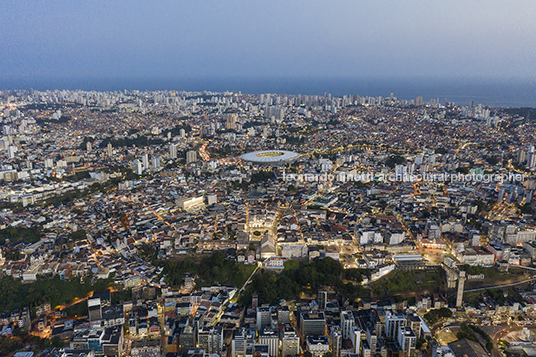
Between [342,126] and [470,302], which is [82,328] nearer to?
[470,302]

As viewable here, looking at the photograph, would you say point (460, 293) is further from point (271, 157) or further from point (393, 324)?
point (271, 157)

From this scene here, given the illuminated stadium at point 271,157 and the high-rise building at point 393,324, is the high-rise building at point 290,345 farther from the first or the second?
the illuminated stadium at point 271,157

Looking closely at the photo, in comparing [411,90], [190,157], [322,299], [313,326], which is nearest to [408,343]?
[313,326]

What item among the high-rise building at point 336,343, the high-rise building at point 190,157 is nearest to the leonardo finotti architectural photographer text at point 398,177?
the high-rise building at point 190,157

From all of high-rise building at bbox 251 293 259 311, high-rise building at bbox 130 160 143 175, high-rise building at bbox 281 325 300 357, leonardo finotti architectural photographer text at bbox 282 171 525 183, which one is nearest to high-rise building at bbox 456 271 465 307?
high-rise building at bbox 281 325 300 357

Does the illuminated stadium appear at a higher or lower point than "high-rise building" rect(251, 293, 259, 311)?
higher

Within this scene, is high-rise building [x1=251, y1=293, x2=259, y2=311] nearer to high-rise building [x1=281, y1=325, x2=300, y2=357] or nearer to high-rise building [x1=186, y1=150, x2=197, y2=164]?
high-rise building [x1=281, y1=325, x2=300, y2=357]

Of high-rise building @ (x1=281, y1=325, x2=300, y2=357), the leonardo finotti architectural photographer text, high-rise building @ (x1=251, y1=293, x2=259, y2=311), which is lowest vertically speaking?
high-rise building @ (x1=281, y1=325, x2=300, y2=357)

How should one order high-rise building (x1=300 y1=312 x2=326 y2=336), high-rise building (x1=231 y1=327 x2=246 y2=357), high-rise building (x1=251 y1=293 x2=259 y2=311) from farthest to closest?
1. high-rise building (x1=251 y1=293 x2=259 y2=311)
2. high-rise building (x1=300 y1=312 x2=326 y2=336)
3. high-rise building (x1=231 y1=327 x2=246 y2=357)

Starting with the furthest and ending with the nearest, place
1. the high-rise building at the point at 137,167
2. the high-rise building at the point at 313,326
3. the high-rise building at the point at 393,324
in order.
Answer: the high-rise building at the point at 137,167
the high-rise building at the point at 313,326
the high-rise building at the point at 393,324
